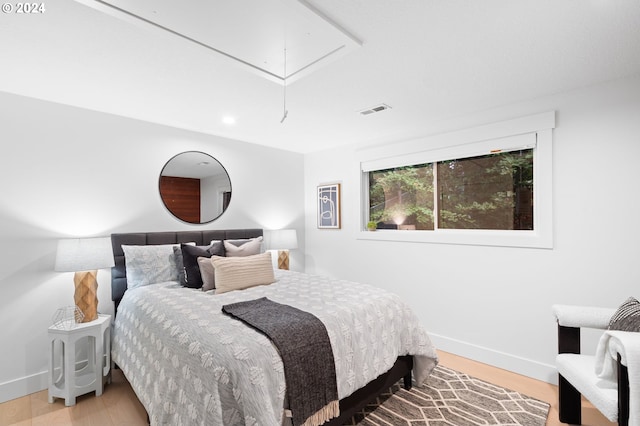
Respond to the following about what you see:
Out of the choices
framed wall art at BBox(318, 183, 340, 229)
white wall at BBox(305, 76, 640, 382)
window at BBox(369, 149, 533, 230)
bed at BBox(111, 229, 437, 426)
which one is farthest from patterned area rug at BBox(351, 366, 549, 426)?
framed wall art at BBox(318, 183, 340, 229)

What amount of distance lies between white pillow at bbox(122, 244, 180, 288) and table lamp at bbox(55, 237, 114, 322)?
26 centimetres

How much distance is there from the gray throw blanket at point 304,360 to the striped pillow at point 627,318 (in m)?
1.68

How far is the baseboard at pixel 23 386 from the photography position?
2.37 meters

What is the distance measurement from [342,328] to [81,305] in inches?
86.8

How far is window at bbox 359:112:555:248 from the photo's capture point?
8.84 feet

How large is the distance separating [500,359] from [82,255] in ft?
12.4

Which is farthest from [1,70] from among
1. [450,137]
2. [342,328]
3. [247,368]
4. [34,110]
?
[450,137]

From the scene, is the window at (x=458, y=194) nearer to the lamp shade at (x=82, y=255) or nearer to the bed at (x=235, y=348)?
the bed at (x=235, y=348)

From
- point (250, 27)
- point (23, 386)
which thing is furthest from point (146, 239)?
point (250, 27)

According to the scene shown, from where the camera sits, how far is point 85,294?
2.51 metres

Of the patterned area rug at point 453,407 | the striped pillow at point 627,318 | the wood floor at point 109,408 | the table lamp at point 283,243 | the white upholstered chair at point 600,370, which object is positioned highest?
the table lamp at point 283,243

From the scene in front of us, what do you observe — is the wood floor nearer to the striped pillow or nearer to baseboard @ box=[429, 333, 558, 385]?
baseboard @ box=[429, 333, 558, 385]

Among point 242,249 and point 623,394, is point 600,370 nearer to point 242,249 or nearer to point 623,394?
point 623,394

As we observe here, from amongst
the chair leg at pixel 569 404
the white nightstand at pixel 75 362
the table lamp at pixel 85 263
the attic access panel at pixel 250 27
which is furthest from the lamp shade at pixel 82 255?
the chair leg at pixel 569 404
